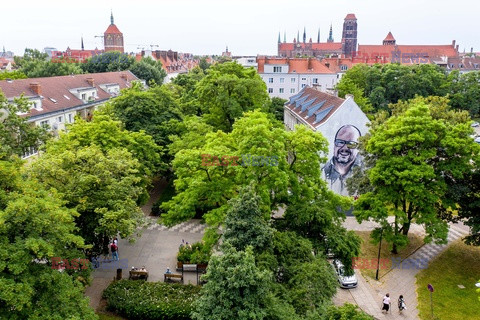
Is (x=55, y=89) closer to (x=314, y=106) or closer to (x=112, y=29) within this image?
(x=314, y=106)

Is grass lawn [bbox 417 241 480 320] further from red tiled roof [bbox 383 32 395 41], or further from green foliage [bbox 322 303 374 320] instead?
red tiled roof [bbox 383 32 395 41]

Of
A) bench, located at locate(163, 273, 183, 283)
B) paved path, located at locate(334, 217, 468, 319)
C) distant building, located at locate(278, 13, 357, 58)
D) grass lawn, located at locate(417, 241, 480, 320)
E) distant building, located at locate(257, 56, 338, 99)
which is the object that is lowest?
paved path, located at locate(334, 217, 468, 319)

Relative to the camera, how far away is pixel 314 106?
38.9m

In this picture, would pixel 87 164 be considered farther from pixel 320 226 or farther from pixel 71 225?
pixel 320 226

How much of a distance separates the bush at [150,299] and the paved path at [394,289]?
849 cm

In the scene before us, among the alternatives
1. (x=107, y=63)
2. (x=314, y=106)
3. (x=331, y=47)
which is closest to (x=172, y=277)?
(x=314, y=106)

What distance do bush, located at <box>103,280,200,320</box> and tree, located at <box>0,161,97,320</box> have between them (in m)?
4.68

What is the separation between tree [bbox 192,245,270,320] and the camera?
12.5m

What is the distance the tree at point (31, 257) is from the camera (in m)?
11.7

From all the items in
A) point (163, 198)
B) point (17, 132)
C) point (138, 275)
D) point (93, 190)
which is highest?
point (17, 132)

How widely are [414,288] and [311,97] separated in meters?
25.4

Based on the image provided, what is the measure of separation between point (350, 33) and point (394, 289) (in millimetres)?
136324

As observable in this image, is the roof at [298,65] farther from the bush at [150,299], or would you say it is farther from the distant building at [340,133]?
the bush at [150,299]

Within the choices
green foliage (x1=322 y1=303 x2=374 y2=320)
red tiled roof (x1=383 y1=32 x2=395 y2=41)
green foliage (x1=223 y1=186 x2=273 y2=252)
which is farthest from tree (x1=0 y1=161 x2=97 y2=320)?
red tiled roof (x1=383 y1=32 x2=395 y2=41)
